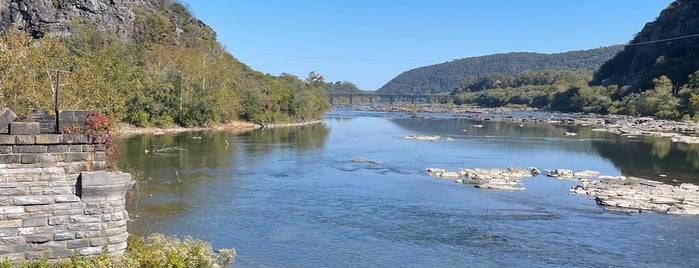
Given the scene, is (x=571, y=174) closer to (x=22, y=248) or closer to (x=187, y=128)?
(x=22, y=248)

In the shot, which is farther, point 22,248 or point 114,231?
point 114,231

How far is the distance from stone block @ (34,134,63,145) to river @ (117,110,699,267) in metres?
8.15

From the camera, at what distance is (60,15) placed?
9100 cm

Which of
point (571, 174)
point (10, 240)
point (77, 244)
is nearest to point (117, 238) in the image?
point (77, 244)

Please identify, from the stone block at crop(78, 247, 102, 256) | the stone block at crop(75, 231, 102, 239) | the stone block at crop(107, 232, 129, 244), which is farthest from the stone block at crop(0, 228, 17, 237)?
the stone block at crop(107, 232, 129, 244)

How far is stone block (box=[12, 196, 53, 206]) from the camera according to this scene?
11.4m

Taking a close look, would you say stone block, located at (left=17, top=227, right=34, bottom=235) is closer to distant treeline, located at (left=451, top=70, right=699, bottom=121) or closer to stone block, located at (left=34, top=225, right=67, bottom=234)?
stone block, located at (left=34, top=225, right=67, bottom=234)

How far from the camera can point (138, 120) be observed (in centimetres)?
6806

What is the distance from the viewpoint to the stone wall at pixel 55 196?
37.1ft

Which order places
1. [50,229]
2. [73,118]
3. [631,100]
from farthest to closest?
[631,100]
[73,118]
[50,229]

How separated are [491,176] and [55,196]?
29404mm

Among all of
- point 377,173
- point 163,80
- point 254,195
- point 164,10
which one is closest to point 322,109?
point 163,80

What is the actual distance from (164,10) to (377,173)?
11840 cm

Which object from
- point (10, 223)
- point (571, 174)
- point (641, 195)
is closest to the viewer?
point (10, 223)
